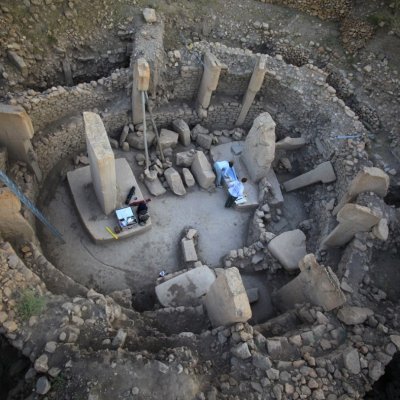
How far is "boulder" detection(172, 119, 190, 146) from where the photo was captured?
10508mm

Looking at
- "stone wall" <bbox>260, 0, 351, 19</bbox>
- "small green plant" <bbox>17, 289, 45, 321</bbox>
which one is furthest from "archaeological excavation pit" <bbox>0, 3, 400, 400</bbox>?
"stone wall" <bbox>260, 0, 351, 19</bbox>

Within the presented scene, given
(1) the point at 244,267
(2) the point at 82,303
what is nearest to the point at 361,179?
(1) the point at 244,267

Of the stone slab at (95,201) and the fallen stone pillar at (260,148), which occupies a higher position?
the fallen stone pillar at (260,148)

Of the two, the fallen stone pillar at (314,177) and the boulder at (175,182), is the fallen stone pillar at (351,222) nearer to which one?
the fallen stone pillar at (314,177)

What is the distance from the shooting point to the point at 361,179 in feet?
26.2

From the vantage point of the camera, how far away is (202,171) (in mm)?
10000

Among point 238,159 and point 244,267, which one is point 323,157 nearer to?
point 238,159

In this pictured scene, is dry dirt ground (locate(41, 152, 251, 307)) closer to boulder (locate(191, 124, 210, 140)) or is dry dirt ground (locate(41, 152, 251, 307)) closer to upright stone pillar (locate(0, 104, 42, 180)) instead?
upright stone pillar (locate(0, 104, 42, 180))

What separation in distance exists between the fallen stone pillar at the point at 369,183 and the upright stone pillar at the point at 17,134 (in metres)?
6.65

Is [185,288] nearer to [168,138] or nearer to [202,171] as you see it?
[202,171]

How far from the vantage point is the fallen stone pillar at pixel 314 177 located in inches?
379

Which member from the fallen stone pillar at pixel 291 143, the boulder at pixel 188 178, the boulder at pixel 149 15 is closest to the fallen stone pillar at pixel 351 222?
the fallen stone pillar at pixel 291 143

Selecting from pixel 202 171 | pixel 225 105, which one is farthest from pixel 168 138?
pixel 225 105

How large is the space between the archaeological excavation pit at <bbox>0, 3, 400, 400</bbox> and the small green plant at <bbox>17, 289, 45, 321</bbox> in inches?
0.7
